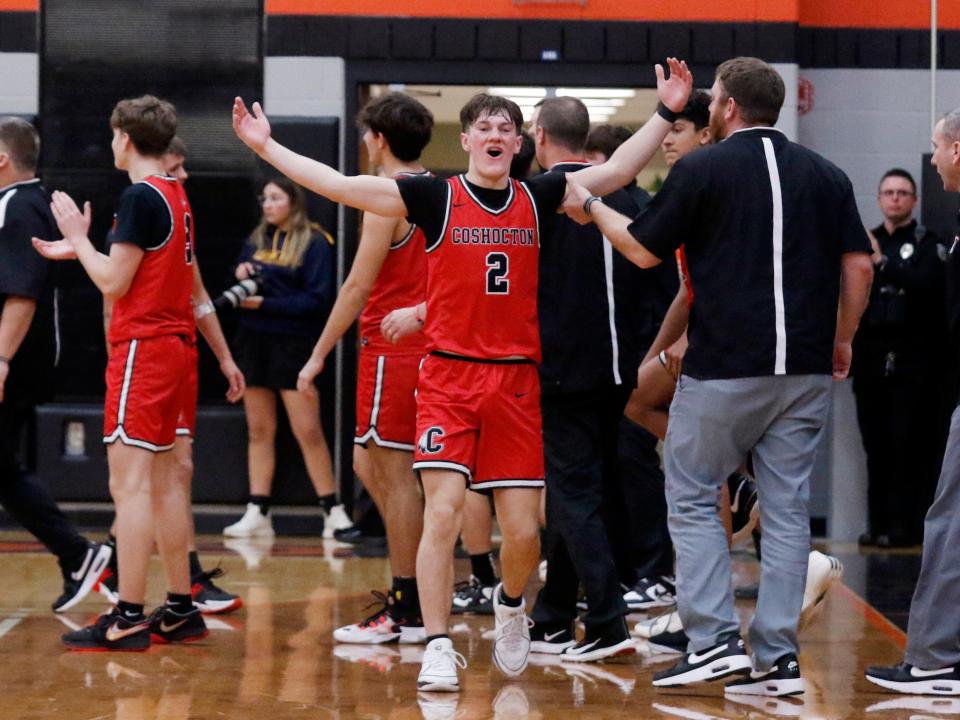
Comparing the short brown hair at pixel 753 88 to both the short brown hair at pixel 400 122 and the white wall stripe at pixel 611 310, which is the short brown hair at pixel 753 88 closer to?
the white wall stripe at pixel 611 310

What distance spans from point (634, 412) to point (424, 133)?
4.28 feet

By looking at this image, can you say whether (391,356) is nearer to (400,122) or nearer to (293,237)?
(400,122)

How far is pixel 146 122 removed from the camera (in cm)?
538

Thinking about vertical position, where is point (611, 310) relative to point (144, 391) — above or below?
above

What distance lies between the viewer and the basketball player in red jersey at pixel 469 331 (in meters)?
4.73

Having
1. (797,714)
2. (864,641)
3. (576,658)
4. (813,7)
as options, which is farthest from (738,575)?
(813,7)

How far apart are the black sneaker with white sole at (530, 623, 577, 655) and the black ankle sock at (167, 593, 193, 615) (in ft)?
4.02

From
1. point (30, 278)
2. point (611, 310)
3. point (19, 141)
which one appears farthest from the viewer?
point (19, 141)

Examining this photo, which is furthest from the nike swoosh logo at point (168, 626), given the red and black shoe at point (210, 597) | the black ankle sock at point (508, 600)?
the black ankle sock at point (508, 600)

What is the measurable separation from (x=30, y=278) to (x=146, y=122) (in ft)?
3.11

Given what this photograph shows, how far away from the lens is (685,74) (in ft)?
16.3

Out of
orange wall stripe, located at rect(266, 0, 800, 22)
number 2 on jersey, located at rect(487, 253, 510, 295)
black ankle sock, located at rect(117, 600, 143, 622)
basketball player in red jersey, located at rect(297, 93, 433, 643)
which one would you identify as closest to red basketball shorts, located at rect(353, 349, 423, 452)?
basketball player in red jersey, located at rect(297, 93, 433, 643)

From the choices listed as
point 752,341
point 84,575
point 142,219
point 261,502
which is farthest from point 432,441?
point 261,502

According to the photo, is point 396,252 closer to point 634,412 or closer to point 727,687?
point 634,412
